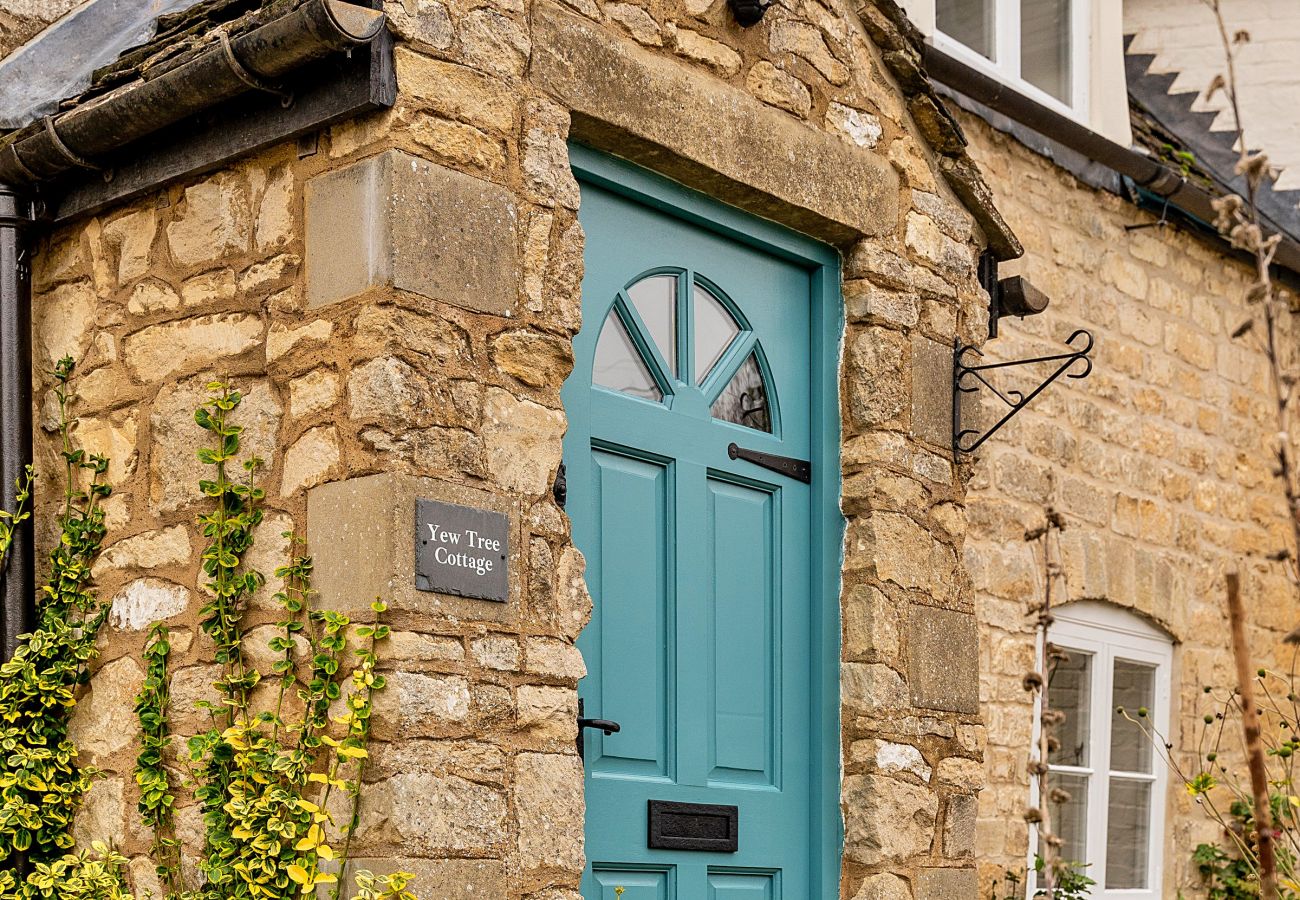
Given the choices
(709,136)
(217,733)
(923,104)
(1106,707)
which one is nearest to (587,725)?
(217,733)

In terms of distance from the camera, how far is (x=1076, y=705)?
7.15 metres

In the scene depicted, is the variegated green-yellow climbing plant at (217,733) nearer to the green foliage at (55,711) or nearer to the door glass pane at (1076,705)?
the green foliage at (55,711)

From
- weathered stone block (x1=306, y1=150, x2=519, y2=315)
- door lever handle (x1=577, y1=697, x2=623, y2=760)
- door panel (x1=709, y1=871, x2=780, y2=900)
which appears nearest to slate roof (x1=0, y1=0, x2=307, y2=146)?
weathered stone block (x1=306, y1=150, x2=519, y2=315)

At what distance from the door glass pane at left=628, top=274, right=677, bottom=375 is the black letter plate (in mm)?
1165

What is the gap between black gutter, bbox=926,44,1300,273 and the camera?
6.46m

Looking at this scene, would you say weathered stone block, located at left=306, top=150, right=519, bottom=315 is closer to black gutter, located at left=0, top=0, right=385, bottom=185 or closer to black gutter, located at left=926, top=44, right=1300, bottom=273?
black gutter, located at left=0, top=0, right=385, bottom=185

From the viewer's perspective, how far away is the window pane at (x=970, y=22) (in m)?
7.18

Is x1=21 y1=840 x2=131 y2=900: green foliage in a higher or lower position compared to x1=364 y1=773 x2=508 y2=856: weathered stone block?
lower

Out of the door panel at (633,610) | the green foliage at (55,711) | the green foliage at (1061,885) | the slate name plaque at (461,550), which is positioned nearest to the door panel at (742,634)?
the door panel at (633,610)

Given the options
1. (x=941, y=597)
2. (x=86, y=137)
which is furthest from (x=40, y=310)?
(x=941, y=597)

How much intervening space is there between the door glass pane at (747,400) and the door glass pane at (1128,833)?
3343 mm

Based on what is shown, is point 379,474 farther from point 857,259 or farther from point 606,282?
point 857,259

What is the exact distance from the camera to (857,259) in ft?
16.2

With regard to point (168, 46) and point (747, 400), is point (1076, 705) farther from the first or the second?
point (168, 46)
